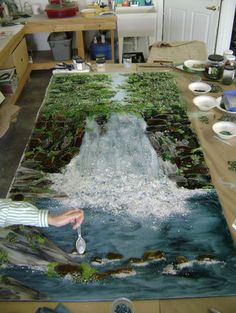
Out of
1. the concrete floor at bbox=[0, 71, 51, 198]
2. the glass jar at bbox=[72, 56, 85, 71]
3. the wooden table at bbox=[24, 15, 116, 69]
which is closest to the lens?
the glass jar at bbox=[72, 56, 85, 71]

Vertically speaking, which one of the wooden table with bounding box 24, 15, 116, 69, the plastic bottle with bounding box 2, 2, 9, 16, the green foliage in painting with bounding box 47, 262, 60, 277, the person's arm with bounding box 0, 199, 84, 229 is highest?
the plastic bottle with bounding box 2, 2, 9, 16

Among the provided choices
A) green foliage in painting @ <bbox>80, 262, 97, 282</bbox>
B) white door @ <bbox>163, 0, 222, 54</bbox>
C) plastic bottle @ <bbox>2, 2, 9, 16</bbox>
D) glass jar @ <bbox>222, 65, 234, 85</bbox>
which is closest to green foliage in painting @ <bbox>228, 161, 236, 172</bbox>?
green foliage in painting @ <bbox>80, 262, 97, 282</bbox>

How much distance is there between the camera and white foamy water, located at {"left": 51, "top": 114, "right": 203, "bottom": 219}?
4.29 ft

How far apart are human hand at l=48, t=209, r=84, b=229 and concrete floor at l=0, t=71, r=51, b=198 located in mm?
1315

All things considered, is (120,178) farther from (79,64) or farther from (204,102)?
(79,64)

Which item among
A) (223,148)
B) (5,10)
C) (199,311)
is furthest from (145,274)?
(5,10)

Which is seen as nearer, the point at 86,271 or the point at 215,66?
the point at 86,271

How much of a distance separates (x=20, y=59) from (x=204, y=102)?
2711mm

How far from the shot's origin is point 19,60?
12.6 ft

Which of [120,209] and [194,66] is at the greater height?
[194,66]

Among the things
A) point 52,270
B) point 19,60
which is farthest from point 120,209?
point 19,60

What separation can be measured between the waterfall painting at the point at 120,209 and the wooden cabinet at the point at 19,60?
1934mm

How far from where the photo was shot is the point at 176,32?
432 centimetres

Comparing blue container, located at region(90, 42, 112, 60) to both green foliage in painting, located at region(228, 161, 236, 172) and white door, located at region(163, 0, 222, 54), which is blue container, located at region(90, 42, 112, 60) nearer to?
white door, located at region(163, 0, 222, 54)
